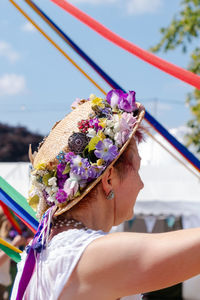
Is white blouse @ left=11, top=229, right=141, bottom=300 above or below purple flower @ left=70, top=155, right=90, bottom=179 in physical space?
below

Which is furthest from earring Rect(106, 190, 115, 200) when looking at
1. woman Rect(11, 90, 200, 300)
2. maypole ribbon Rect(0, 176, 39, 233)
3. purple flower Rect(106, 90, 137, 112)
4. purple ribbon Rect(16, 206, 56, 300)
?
maypole ribbon Rect(0, 176, 39, 233)

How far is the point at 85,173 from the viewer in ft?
5.37

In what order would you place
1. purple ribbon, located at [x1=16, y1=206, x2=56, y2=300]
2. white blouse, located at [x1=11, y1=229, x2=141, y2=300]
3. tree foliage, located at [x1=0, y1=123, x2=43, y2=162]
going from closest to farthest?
1. white blouse, located at [x1=11, y1=229, x2=141, y2=300]
2. purple ribbon, located at [x1=16, y1=206, x2=56, y2=300]
3. tree foliage, located at [x1=0, y1=123, x2=43, y2=162]

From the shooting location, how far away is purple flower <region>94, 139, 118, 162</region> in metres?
1.65

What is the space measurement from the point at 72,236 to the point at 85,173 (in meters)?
0.23

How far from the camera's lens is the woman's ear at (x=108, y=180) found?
167 centimetres

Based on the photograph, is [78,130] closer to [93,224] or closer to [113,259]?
[93,224]

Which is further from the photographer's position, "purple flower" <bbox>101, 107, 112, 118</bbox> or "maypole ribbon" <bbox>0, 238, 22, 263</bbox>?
"maypole ribbon" <bbox>0, 238, 22, 263</bbox>

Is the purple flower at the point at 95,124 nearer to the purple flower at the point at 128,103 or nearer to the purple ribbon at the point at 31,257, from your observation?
the purple flower at the point at 128,103

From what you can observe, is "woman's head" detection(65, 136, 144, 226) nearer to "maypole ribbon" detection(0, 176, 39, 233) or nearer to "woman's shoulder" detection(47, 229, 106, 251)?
"woman's shoulder" detection(47, 229, 106, 251)

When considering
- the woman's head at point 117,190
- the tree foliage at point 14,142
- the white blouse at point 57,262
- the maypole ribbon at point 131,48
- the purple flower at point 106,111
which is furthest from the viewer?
the tree foliage at point 14,142

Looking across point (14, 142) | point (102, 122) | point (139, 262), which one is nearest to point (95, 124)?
point (102, 122)

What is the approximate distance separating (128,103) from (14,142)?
97.3 ft

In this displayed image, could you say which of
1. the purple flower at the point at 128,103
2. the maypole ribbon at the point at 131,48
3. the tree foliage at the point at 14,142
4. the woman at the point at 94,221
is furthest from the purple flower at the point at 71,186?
the tree foliage at the point at 14,142
